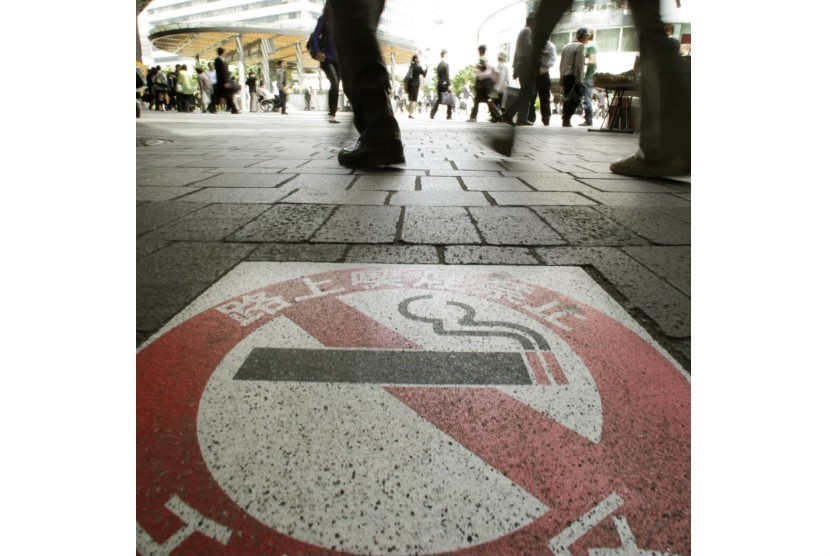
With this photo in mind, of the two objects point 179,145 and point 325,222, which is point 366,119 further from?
point 179,145

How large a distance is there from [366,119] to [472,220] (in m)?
1.65

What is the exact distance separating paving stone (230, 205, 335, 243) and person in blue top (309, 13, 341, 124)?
3178mm

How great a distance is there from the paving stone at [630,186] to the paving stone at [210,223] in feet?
7.41

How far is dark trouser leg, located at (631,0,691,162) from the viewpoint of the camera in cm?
295

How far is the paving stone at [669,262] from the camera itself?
1.56 m

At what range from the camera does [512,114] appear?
3.96 m

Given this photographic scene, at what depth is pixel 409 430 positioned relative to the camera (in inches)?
33.6

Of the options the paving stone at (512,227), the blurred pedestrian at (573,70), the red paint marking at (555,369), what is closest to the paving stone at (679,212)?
the paving stone at (512,227)

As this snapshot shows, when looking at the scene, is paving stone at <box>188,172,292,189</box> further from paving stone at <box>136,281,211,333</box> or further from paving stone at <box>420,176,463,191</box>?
paving stone at <box>136,281,211,333</box>

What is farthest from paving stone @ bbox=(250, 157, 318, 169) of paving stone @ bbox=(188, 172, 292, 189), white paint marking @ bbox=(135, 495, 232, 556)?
white paint marking @ bbox=(135, 495, 232, 556)

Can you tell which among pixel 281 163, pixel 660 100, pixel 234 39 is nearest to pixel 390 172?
pixel 281 163

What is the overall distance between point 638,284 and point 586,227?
2.34 feet

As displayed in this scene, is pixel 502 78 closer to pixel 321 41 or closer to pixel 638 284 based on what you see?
pixel 321 41

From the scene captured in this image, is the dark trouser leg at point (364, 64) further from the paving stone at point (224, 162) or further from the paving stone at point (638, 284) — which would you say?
the paving stone at point (638, 284)
